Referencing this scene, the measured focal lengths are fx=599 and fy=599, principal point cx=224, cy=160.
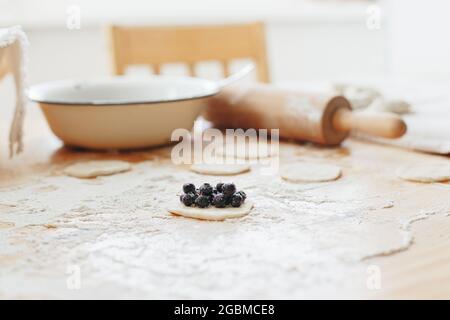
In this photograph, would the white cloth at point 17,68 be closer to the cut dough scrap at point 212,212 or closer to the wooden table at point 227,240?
the wooden table at point 227,240

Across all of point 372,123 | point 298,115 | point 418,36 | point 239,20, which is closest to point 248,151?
point 298,115

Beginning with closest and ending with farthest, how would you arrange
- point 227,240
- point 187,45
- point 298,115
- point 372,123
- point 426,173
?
point 227,240 < point 426,173 < point 372,123 < point 298,115 < point 187,45

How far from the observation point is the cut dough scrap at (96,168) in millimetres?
1068

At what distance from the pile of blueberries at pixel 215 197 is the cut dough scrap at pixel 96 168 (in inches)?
9.8

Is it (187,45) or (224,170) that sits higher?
(187,45)

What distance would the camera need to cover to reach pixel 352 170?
1.08 meters

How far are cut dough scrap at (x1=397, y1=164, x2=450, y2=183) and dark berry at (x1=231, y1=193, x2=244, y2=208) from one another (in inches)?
12.4

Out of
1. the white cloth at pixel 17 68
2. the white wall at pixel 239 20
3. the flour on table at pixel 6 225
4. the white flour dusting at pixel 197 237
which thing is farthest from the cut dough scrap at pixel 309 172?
the white wall at pixel 239 20

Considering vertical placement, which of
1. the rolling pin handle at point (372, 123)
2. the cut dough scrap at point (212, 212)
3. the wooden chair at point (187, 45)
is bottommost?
the cut dough scrap at point (212, 212)

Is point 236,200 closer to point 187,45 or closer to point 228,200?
point 228,200

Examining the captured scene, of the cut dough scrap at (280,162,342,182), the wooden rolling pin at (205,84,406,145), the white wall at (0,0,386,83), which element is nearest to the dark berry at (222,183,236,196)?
the cut dough scrap at (280,162,342,182)

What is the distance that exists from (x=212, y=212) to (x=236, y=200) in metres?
0.04

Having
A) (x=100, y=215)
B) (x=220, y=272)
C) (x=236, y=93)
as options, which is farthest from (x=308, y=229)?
(x=236, y=93)

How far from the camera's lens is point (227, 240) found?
74cm
